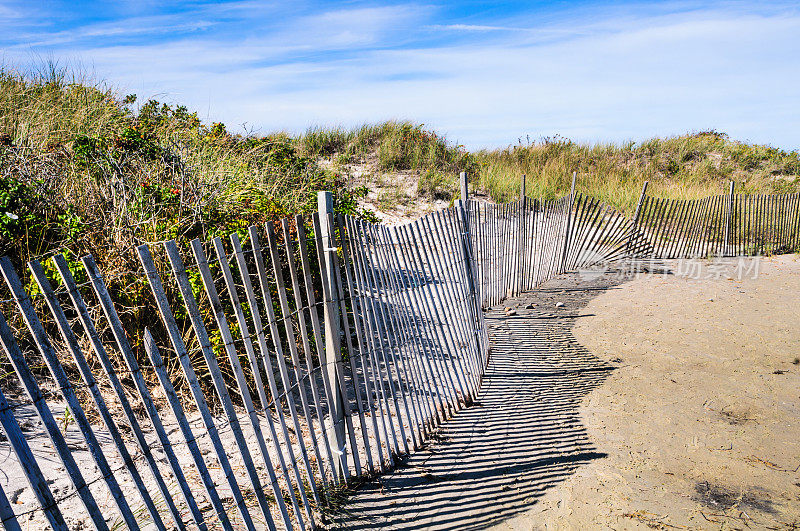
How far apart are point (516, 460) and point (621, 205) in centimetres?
1320

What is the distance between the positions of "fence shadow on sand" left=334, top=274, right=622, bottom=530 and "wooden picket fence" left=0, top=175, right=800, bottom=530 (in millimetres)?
190

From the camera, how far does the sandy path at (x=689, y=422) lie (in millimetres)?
3219

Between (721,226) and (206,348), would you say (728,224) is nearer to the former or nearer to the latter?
(721,226)

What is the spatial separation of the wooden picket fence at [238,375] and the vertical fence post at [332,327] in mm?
11

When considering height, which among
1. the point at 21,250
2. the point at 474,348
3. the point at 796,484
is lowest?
the point at 796,484

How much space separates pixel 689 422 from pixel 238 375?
12.4 ft

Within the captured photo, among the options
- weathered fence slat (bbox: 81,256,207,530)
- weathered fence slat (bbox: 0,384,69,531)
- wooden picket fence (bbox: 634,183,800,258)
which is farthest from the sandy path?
wooden picket fence (bbox: 634,183,800,258)

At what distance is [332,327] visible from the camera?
322 centimetres

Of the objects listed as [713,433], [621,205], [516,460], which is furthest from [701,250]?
[516,460]

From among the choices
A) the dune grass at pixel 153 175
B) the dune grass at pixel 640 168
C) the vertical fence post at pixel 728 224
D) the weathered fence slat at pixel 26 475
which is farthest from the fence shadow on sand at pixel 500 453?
the dune grass at pixel 640 168

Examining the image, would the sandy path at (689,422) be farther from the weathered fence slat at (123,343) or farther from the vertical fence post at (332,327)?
the weathered fence slat at (123,343)

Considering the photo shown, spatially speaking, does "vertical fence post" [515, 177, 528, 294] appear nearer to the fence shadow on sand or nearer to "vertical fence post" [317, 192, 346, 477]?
the fence shadow on sand

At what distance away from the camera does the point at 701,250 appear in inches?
495

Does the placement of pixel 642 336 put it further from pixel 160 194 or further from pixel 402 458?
pixel 160 194
